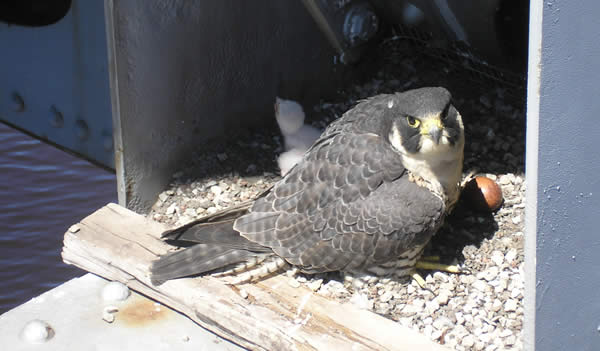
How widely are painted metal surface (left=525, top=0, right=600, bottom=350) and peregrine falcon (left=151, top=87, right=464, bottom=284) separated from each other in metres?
0.62

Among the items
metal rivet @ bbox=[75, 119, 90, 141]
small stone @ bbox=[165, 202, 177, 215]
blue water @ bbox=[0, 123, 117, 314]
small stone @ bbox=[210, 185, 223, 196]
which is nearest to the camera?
small stone @ bbox=[165, 202, 177, 215]

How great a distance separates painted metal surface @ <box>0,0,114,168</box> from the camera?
3.22 metres

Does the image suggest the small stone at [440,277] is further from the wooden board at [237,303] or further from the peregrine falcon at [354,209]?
the wooden board at [237,303]

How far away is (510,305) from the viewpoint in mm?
2525

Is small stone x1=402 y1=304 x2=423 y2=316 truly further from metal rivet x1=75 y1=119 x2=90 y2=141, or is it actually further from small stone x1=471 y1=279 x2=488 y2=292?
metal rivet x1=75 y1=119 x2=90 y2=141

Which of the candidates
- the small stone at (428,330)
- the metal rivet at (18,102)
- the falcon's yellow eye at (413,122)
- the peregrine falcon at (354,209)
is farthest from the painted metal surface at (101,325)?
the metal rivet at (18,102)

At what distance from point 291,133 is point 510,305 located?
1.25m

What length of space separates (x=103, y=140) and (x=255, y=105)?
0.71 metres

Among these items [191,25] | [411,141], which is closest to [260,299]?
[411,141]

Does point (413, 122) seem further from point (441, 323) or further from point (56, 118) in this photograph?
point (56, 118)

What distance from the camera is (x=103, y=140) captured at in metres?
3.31

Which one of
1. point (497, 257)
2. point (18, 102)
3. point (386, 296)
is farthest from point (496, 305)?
point (18, 102)

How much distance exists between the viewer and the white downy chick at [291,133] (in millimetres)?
3240

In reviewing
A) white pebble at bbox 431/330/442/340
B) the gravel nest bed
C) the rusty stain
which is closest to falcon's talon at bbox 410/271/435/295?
the gravel nest bed
